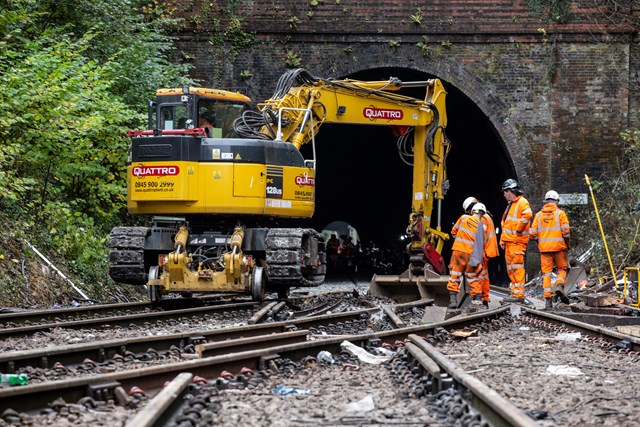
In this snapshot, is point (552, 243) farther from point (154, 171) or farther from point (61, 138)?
point (61, 138)

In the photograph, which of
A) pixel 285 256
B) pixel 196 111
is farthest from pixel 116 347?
pixel 196 111

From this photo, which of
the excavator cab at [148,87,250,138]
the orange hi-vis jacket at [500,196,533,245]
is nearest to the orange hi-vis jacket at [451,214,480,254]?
the orange hi-vis jacket at [500,196,533,245]

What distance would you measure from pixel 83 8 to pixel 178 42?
3286 mm

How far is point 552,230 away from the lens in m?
13.6

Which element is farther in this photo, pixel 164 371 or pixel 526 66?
pixel 526 66

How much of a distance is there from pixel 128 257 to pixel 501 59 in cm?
1288

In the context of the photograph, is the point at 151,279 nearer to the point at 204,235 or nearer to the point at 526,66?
the point at 204,235

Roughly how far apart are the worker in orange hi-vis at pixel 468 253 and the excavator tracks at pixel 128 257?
4072 mm

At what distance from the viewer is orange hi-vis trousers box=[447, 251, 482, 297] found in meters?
13.2

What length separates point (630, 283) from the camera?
48.1 ft

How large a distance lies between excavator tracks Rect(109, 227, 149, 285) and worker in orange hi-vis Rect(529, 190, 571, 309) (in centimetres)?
A: 530

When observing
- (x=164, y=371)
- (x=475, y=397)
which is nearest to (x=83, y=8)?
(x=164, y=371)

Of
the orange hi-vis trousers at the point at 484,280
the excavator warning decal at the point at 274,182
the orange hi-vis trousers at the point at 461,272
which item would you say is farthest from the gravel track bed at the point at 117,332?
the orange hi-vis trousers at the point at 484,280

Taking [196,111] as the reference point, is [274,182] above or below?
below
